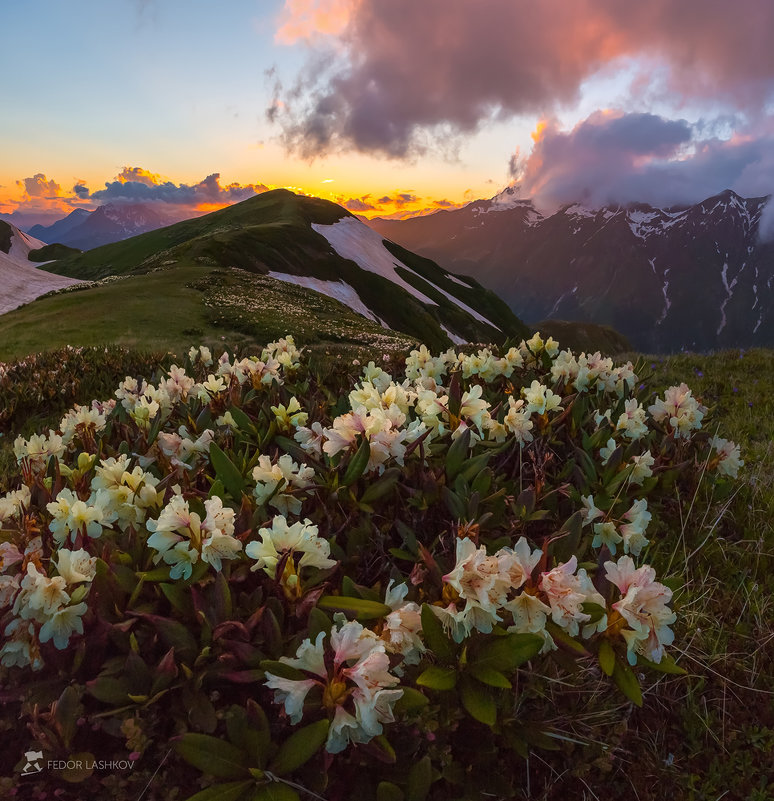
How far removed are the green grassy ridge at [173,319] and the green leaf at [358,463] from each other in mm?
12271

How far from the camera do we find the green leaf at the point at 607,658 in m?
1.88

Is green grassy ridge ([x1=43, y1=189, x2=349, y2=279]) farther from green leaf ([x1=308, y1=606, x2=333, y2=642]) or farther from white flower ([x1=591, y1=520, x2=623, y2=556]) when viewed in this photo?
green leaf ([x1=308, y1=606, x2=333, y2=642])

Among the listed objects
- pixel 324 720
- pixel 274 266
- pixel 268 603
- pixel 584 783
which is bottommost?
pixel 584 783

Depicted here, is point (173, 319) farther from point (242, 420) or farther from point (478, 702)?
point (478, 702)

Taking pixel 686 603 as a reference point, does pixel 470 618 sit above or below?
above

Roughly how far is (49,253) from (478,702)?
461 ft

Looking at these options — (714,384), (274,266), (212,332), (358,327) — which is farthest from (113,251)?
Answer: (714,384)

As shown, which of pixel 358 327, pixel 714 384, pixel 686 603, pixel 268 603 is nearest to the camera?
pixel 268 603

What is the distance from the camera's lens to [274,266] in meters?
47.7

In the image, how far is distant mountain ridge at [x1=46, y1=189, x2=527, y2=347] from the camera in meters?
47.2

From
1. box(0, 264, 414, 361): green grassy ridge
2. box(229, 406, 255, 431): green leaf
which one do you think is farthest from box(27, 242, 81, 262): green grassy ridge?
box(229, 406, 255, 431): green leaf

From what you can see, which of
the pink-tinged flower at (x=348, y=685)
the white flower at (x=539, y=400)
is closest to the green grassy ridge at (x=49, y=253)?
the white flower at (x=539, y=400)

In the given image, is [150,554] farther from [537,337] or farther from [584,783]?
[537,337]

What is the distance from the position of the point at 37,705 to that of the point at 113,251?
103 meters
